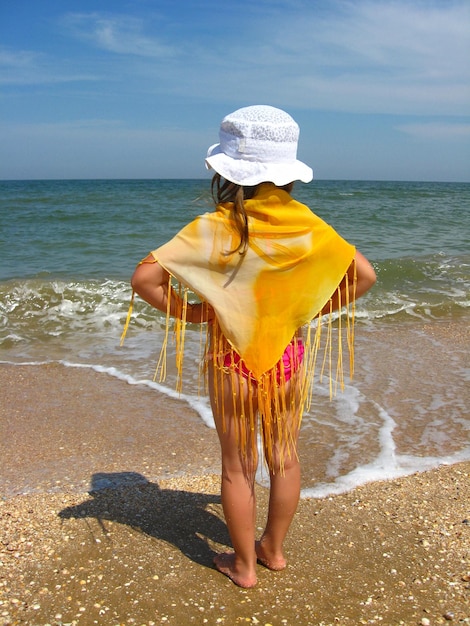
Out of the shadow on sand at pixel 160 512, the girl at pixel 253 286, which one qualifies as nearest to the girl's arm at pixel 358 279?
the girl at pixel 253 286

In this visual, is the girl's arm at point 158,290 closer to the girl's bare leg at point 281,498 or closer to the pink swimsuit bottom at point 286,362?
the pink swimsuit bottom at point 286,362

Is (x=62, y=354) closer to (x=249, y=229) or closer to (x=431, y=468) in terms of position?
(x=431, y=468)

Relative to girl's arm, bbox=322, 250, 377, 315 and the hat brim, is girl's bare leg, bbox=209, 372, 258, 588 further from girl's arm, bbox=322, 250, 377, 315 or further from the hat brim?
the hat brim

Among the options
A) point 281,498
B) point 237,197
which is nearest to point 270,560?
point 281,498

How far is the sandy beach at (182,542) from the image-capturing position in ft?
7.43

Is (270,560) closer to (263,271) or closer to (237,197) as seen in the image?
(263,271)

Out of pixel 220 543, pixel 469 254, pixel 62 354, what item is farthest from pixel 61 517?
pixel 469 254

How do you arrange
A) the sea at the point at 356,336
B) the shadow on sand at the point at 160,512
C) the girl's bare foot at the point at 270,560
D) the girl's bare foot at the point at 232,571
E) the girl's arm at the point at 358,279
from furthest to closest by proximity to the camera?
the sea at the point at 356,336
the shadow on sand at the point at 160,512
the girl's bare foot at the point at 270,560
the girl's bare foot at the point at 232,571
the girl's arm at the point at 358,279

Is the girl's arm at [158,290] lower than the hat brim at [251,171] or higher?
lower

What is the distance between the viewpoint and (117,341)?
6402 millimetres

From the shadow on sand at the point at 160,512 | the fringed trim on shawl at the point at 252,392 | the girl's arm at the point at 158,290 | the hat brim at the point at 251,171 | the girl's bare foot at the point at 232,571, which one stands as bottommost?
the shadow on sand at the point at 160,512

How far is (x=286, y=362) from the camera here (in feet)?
7.62

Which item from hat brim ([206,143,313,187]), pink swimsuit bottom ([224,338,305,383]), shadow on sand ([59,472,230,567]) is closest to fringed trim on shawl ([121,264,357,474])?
pink swimsuit bottom ([224,338,305,383])

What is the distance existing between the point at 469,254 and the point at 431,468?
946 centimetres
